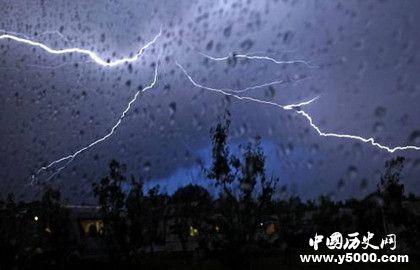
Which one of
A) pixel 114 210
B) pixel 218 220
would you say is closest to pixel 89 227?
pixel 114 210

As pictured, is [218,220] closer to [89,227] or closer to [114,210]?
[114,210]

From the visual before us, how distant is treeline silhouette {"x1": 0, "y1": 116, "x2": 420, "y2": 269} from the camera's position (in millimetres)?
13234

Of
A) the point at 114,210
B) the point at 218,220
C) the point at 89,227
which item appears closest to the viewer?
the point at 218,220

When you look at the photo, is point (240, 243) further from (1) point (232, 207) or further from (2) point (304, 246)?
(2) point (304, 246)

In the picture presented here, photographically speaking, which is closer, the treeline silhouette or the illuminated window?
the treeline silhouette

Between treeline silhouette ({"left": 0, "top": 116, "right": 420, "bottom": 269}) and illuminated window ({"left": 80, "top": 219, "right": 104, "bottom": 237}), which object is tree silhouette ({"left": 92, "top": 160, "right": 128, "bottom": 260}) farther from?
illuminated window ({"left": 80, "top": 219, "right": 104, "bottom": 237})

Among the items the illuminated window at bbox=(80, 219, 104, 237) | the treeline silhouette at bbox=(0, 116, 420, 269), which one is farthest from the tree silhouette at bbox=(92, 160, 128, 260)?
the illuminated window at bbox=(80, 219, 104, 237)

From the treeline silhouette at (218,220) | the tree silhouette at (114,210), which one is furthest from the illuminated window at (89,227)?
the tree silhouette at (114,210)

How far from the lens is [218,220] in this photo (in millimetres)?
13539

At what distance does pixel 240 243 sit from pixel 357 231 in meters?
9.32

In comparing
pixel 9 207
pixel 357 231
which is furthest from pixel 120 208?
pixel 357 231

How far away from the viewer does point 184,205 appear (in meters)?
30.2

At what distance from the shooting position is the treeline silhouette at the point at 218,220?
13.2 meters

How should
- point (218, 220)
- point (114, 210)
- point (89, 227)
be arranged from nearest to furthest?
point (218, 220) < point (114, 210) < point (89, 227)
